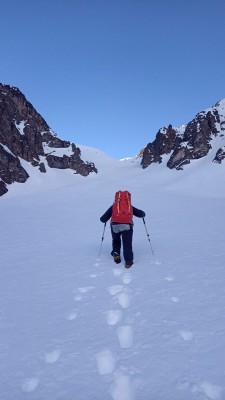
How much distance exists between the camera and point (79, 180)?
58938 mm

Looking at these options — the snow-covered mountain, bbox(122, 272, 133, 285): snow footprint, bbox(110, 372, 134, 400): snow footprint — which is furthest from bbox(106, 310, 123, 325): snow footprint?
the snow-covered mountain

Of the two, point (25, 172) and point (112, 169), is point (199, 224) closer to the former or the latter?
point (25, 172)

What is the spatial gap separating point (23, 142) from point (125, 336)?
54743mm

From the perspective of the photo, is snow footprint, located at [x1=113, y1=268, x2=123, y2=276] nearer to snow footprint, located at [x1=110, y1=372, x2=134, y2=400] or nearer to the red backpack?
the red backpack

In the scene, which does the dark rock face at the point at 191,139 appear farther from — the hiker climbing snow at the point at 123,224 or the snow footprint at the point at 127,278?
the snow footprint at the point at 127,278

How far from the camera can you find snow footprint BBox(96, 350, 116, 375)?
10.5 feet

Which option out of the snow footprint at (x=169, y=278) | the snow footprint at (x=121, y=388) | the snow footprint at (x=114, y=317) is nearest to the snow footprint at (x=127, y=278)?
the snow footprint at (x=169, y=278)

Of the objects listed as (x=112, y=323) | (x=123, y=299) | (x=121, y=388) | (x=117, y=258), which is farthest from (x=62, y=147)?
(x=121, y=388)

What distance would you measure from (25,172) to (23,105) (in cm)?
2324

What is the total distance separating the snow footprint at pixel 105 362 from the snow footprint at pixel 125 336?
0.82 ft

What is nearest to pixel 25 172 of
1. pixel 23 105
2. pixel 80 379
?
pixel 23 105

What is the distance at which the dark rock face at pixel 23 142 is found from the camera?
150 ft

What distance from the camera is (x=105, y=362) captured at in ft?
11.0

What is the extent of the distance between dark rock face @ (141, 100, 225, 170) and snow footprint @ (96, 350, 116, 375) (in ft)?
178
